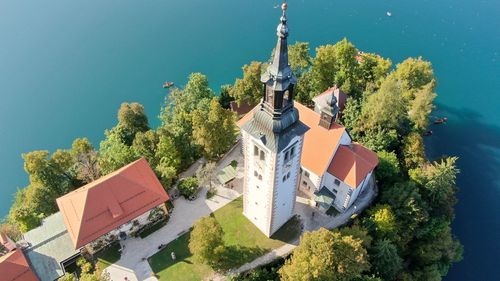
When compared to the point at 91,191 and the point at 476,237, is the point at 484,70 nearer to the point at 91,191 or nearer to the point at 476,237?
the point at 476,237

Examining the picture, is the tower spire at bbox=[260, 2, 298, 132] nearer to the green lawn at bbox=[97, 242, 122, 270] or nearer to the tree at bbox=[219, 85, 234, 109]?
the green lawn at bbox=[97, 242, 122, 270]

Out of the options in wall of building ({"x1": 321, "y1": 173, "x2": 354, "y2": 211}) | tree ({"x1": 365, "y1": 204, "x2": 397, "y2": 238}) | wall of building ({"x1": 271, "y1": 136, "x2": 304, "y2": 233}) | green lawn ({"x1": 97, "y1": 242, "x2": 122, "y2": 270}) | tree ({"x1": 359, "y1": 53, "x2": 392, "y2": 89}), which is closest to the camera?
wall of building ({"x1": 271, "y1": 136, "x2": 304, "y2": 233})

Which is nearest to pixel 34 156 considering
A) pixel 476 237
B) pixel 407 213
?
pixel 407 213

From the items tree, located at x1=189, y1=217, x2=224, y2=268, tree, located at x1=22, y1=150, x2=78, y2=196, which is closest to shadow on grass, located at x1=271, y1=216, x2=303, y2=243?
tree, located at x1=189, y1=217, x2=224, y2=268

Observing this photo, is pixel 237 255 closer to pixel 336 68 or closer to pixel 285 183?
pixel 285 183

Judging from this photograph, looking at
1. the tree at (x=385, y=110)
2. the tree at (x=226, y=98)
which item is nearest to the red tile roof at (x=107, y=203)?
the tree at (x=226, y=98)

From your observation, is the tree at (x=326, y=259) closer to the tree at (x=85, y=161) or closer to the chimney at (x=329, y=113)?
the chimney at (x=329, y=113)
